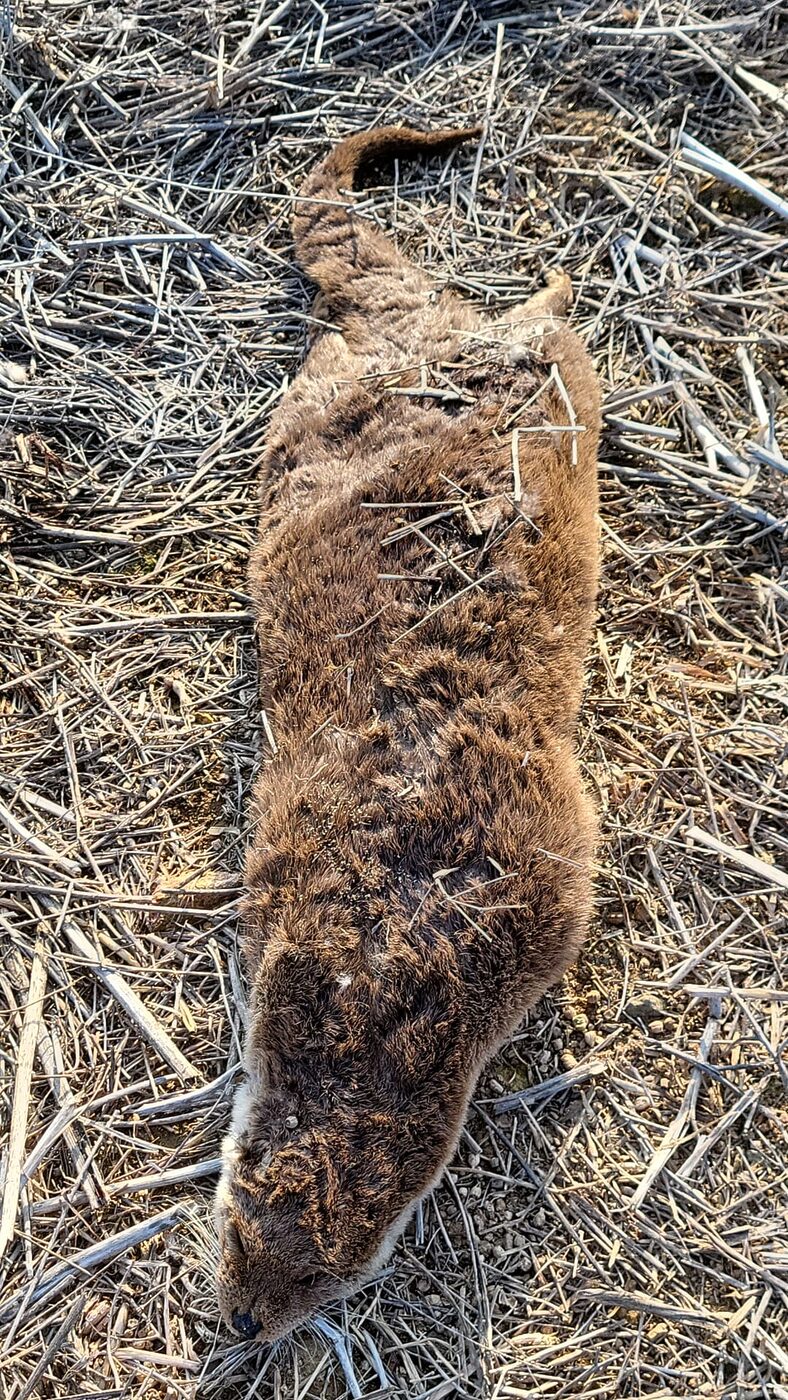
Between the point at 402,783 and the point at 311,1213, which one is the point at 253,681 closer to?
the point at 402,783

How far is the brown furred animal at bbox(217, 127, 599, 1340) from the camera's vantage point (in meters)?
2.60

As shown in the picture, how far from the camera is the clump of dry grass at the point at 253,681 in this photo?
9.39 feet

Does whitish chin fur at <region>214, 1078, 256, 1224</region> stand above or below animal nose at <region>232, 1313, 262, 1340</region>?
above

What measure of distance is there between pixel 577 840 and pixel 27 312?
2896 mm

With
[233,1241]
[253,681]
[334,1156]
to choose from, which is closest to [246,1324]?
[233,1241]

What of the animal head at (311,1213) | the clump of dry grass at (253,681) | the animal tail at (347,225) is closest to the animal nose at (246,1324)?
the animal head at (311,1213)

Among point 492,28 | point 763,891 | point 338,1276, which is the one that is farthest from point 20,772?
point 492,28

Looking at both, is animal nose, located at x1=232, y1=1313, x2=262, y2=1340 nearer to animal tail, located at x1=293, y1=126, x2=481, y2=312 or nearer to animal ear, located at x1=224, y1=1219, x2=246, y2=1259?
animal ear, located at x1=224, y1=1219, x2=246, y2=1259

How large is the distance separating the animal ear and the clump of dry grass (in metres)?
0.29

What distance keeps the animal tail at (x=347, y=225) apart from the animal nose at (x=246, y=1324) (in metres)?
3.23

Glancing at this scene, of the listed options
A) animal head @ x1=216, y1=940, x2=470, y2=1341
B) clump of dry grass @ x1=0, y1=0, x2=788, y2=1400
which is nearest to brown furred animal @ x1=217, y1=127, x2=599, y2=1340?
animal head @ x1=216, y1=940, x2=470, y2=1341

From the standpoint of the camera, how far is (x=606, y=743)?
134 inches

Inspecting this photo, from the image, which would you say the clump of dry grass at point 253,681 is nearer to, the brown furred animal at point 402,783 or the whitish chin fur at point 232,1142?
the whitish chin fur at point 232,1142

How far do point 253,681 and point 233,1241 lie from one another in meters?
1.72
